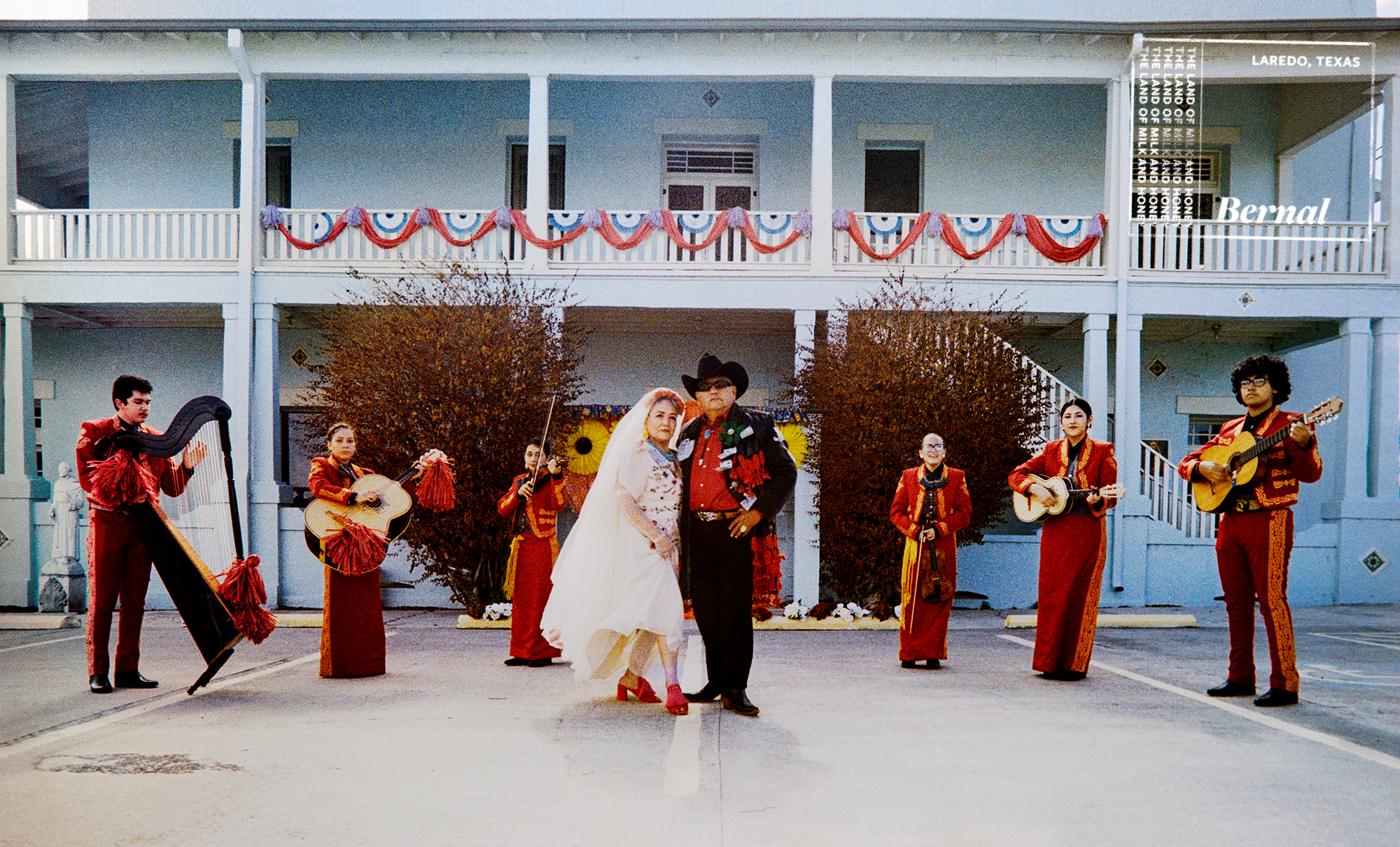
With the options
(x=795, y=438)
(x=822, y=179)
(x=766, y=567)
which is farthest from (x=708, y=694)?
(x=822, y=179)

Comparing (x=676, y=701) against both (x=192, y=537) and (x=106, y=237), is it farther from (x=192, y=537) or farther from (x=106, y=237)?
(x=106, y=237)

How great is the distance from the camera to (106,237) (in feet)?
46.1

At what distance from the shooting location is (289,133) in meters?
15.9

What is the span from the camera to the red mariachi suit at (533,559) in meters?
8.09

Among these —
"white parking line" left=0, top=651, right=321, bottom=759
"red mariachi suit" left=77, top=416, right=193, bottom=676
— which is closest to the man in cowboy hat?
"white parking line" left=0, top=651, right=321, bottom=759

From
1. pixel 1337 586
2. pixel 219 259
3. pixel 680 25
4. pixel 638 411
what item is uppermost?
pixel 680 25

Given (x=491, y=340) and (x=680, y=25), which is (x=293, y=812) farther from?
(x=680, y=25)

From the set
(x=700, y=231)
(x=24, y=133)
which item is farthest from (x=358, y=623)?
(x=24, y=133)

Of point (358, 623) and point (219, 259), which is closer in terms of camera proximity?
point (358, 623)

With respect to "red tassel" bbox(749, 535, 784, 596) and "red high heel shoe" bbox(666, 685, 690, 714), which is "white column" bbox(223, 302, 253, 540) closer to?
"red tassel" bbox(749, 535, 784, 596)

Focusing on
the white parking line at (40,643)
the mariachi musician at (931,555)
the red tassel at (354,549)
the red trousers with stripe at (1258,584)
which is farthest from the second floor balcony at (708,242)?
the red trousers with stripe at (1258,584)

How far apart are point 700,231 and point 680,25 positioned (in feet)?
8.67

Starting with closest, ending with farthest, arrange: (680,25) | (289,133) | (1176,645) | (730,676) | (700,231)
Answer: (730,676) < (1176,645) < (680,25) < (700,231) < (289,133)

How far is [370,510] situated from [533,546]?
1.48 m
